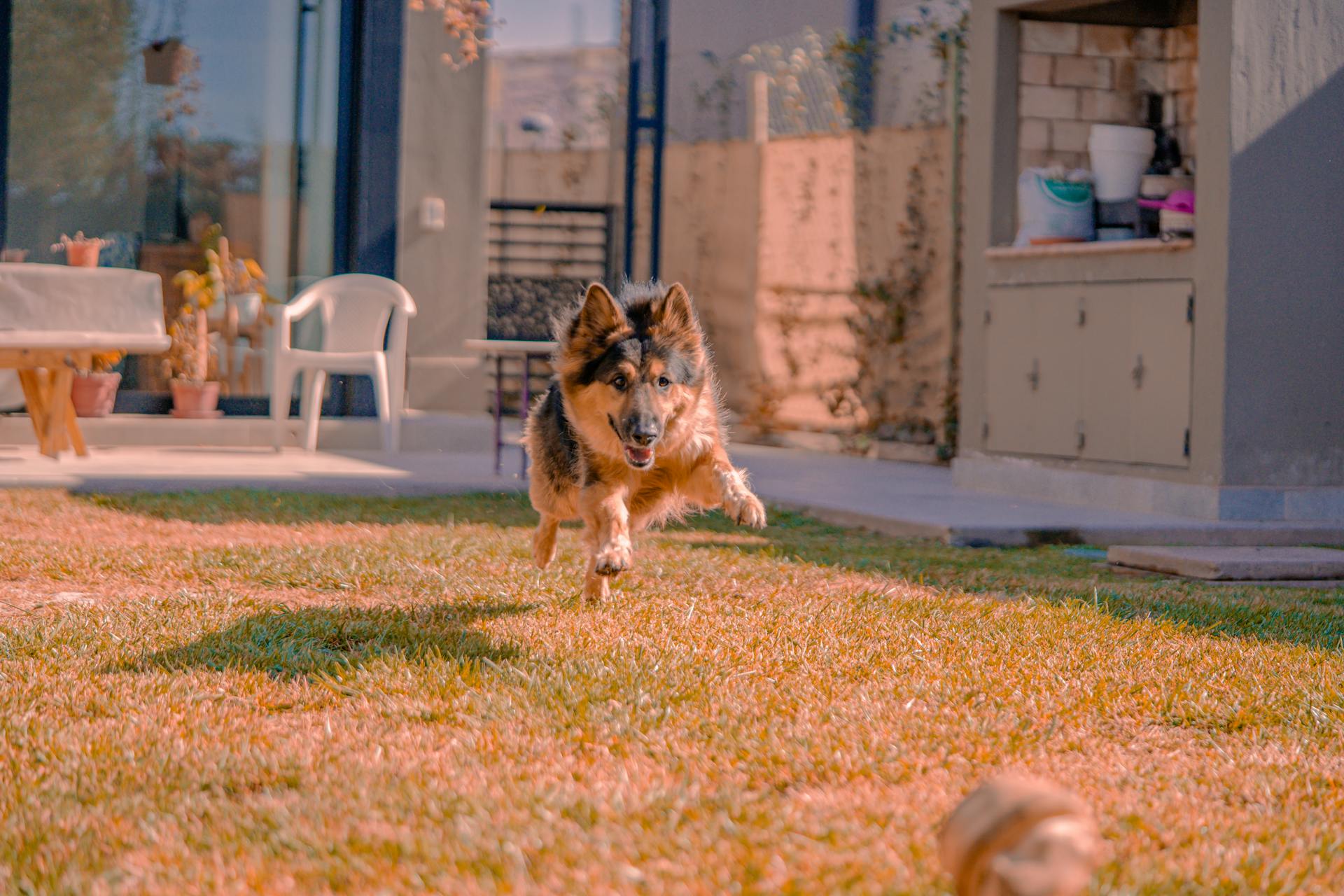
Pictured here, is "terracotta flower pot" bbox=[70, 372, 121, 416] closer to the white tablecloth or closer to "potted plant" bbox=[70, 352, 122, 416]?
"potted plant" bbox=[70, 352, 122, 416]

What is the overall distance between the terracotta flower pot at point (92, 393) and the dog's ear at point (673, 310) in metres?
6.57

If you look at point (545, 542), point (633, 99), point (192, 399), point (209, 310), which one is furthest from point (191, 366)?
point (545, 542)

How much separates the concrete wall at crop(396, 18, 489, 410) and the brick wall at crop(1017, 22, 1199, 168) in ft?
14.3

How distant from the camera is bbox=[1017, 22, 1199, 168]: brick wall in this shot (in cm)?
877

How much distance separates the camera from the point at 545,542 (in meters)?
5.15

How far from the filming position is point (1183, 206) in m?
7.70

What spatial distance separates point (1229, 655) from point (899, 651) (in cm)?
90

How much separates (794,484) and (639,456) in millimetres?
4715

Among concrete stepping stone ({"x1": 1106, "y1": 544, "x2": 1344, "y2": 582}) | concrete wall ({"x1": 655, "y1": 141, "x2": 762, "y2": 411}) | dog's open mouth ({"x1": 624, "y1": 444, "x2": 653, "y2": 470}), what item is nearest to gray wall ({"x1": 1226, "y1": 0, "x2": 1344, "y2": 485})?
concrete stepping stone ({"x1": 1106, "y1": 544, "x2": 1344, "y2": 582})

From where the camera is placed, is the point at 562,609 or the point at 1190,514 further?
the point at 1190,514

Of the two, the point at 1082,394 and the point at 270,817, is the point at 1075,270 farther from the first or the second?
the point at 270,817

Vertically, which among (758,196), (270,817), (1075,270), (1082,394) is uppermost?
(758,196)

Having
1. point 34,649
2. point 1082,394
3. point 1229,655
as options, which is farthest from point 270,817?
point 1082,394

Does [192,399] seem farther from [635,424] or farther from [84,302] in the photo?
[635,424]
